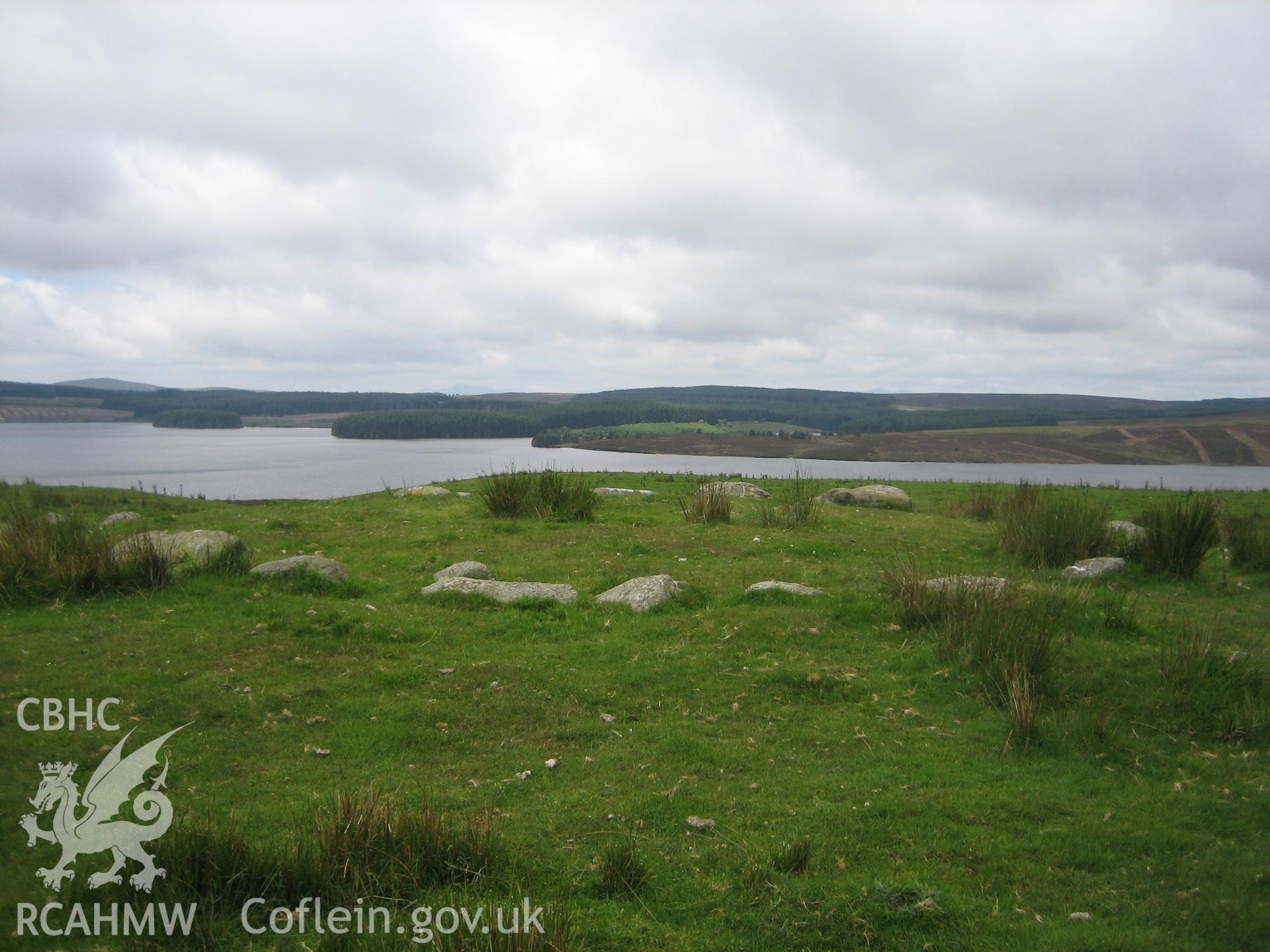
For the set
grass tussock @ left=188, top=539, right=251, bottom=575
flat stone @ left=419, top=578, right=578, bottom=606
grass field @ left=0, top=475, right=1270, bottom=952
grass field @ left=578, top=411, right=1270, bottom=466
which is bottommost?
grass field @ left=0, top=475, right=1270, bottom=952

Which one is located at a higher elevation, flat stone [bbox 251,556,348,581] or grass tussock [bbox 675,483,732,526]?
grass tussock [bbox 675,483,732,526]

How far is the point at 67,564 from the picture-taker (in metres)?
9.88

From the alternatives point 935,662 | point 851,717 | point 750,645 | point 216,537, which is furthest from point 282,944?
point 216,537

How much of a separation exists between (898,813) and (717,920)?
6.01 ft

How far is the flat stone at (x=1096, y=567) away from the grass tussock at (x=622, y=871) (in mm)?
9886

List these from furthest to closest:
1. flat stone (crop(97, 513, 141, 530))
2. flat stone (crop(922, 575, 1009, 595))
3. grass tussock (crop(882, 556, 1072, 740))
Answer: flat stone (crop(97, 513, 141, 530)) → flat stone (crop(922, 575, 1009, 595)) → grass tussock (crop(882, 556, 1072, 740))

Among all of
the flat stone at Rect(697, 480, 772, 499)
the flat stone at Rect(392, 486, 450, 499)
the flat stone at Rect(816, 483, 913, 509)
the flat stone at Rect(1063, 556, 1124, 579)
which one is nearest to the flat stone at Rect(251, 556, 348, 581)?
the flat stone at Rect(1063, 556, 1124, 579)

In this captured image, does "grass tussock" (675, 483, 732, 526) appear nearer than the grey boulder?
No

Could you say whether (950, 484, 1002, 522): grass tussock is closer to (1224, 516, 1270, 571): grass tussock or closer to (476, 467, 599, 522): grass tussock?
(1224, 516, 1270, 571): grass tussock

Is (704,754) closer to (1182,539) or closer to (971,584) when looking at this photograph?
(971,584)

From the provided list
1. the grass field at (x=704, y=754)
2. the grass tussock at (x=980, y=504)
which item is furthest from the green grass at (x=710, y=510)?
the grass tussock at (x=980, y=504)

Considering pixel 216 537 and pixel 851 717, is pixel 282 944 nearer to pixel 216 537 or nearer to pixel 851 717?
pixel 851 717

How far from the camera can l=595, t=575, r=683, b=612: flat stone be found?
10000mm

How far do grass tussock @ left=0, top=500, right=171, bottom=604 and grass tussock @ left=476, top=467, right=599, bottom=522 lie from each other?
27.8 feet
